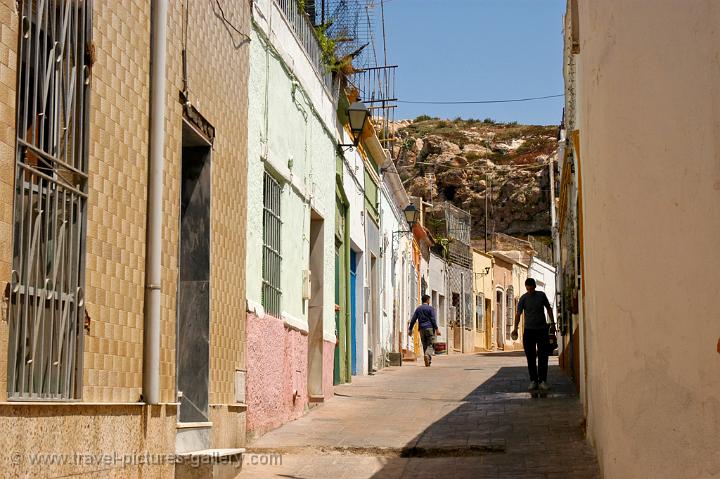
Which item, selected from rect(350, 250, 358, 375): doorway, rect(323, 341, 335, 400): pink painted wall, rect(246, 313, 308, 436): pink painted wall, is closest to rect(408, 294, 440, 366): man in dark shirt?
rect(350, 250, 358, 375): doorway

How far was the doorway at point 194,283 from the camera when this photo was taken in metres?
8.59

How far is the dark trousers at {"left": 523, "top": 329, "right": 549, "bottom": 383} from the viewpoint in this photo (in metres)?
13.6

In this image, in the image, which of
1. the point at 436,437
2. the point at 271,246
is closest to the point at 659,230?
the point at 436,437

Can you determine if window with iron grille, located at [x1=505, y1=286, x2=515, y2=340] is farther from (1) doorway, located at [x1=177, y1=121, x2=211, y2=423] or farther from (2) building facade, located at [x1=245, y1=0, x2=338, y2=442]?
(1) doorway, located at [x1=177, y1=121, x2=211, y2=423]

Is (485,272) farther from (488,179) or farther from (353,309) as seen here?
(353,309)

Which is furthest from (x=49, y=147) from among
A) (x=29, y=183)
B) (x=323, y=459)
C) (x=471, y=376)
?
(x=471, y=376)

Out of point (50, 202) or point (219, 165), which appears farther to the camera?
point (219, 165)

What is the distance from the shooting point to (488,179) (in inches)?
2499

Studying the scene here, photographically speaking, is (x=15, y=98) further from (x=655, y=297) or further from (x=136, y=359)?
(x=655, y=297)

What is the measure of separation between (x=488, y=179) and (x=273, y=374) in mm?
53652

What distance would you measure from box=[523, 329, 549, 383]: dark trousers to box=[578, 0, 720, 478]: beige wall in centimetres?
681

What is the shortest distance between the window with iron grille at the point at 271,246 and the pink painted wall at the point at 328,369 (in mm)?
2387

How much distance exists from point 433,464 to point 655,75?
448cm

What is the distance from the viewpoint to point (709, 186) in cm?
505
